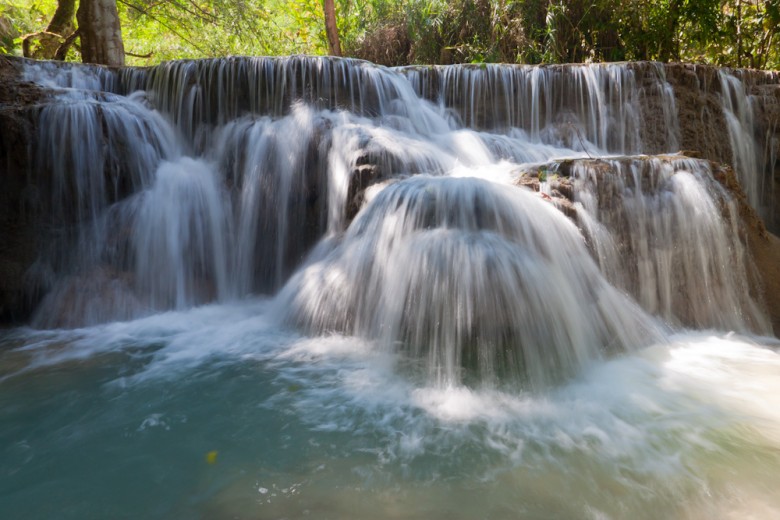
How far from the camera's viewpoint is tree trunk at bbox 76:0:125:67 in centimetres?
834

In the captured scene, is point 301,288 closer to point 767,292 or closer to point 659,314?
point 659,314

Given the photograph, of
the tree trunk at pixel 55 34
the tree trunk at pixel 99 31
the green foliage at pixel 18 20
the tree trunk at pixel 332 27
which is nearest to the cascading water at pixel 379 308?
the tree trunk at pixel 99 31

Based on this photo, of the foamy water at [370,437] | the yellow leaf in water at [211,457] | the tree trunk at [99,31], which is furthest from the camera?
the tree trunk at [99,31]

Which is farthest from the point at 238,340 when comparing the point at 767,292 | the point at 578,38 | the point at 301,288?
the point at 578,38

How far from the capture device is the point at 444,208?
4008mm

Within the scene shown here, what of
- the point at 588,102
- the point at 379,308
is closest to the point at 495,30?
the point at 588,102

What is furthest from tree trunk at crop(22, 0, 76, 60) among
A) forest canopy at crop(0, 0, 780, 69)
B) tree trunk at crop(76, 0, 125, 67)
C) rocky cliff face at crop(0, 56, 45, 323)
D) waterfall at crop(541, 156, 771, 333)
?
waterfall at crop(541, 156, 771, 333)

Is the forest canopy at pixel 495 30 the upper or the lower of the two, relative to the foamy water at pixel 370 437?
upper

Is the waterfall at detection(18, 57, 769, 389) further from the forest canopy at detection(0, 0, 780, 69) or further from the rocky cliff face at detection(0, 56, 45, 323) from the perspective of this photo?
the forest canopy at detection(0, 0, 780, 69)

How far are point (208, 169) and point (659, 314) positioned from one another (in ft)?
17.0

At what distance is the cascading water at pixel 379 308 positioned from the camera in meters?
2.20

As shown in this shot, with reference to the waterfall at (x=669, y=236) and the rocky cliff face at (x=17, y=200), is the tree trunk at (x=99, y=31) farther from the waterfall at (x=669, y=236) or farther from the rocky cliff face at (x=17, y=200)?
the waterfall at (x=669, y=236)

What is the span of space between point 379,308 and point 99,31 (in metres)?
8.05

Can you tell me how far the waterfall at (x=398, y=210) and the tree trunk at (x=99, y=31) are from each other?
2251mm
